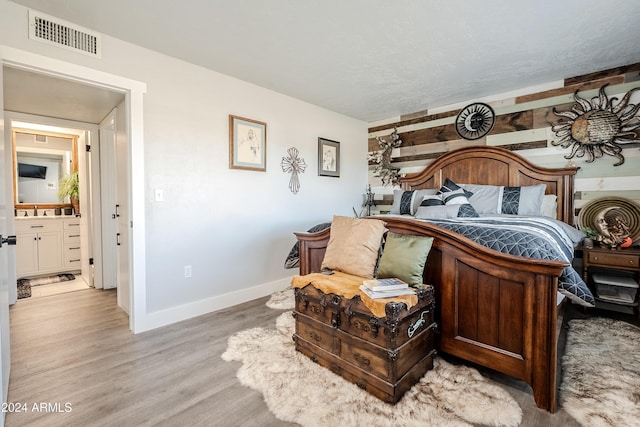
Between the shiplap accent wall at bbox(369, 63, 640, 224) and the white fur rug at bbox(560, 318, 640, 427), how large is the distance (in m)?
1.33

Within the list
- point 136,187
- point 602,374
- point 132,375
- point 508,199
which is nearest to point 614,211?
point 508,199

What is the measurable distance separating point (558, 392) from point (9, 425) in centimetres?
293

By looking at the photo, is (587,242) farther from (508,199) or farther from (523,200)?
(508,199)

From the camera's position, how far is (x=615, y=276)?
2791 millimetres

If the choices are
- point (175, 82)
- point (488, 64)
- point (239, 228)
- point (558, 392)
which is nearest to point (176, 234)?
point (239, 228)

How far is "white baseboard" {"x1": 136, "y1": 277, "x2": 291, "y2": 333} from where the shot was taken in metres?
2.64

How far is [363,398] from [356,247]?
3.10 ft

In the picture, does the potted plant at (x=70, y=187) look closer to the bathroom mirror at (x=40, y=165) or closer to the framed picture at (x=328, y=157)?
the bathroom mirror at (x=40, y=165)

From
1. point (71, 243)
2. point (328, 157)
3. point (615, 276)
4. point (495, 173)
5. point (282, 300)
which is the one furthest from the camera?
point (71, 243)

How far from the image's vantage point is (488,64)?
283 cm

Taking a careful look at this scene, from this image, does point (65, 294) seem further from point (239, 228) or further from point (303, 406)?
point (303, 406)

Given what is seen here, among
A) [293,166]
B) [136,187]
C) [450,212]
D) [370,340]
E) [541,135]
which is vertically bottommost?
[370,340]

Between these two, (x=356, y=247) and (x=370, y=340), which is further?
(x=356, y=247)

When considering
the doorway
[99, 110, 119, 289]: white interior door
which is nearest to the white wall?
[99, 110, 119, 289]: white interior door
